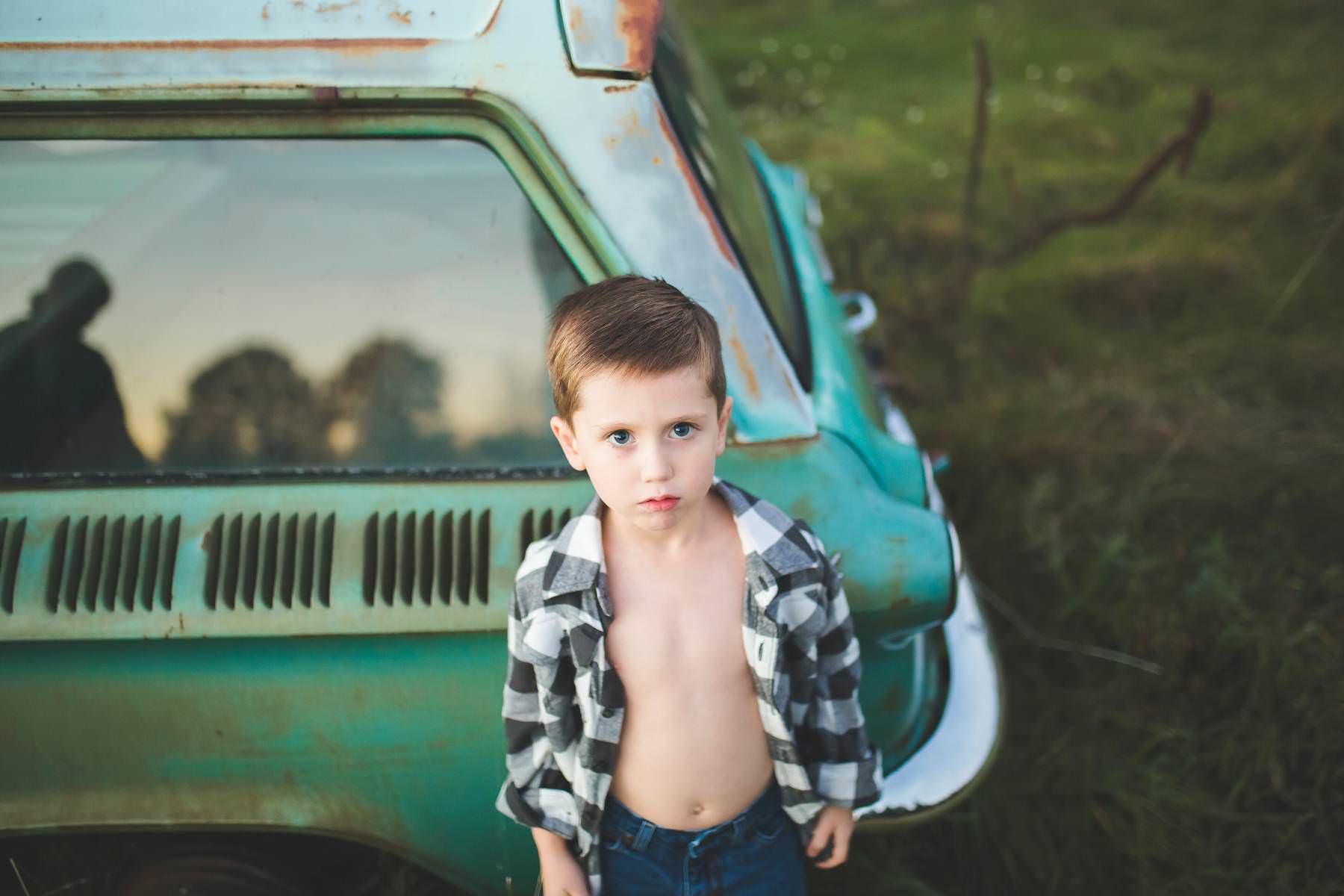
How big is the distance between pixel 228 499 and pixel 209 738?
14.0 inches

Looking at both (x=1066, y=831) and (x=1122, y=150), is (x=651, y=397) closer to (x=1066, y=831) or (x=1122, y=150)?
(x=1066, y=831)

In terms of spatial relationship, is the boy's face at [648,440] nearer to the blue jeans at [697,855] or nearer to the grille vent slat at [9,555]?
the blue jeans at [697,855]

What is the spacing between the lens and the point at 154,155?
2174 millimetres

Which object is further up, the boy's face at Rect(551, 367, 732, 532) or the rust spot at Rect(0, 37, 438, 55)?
the rust spot at Rect(0, 37, 438, 55)

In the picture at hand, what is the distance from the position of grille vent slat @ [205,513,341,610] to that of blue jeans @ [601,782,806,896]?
1.73ft

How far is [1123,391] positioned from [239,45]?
2.93 m

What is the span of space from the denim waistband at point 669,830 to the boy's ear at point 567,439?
1.63ft

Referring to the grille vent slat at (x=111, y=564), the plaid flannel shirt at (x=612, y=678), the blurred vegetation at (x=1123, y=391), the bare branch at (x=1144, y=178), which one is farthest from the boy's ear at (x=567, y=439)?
the bare branch at (x=1144, y=178)

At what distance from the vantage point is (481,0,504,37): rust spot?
1313 millimetres

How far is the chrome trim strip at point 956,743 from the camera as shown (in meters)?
1.53

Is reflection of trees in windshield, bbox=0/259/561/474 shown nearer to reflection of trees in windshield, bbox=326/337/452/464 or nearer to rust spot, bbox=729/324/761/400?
reflection of trees in windshield, bbox=326/337/452/464

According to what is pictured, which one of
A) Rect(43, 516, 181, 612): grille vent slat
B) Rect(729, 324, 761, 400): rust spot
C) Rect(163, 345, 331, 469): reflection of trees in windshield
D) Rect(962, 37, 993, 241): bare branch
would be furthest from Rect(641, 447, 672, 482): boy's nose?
Rect(962, 37, 993, 241): bare branch

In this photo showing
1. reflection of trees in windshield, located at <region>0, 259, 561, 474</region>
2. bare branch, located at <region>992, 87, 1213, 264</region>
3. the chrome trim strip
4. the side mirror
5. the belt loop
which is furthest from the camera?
bare branch, located at <region>992, 87, 1213, 264</region>

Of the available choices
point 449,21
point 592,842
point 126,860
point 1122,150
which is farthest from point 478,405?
point 1122,150
